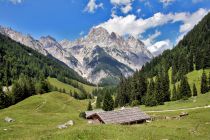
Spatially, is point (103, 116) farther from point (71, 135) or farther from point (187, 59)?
point (187, 59)

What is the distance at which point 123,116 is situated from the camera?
202ft

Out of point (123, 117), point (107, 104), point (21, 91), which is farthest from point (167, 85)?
point (21, 91)

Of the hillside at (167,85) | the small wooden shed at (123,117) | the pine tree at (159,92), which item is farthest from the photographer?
the hillside at (167,85)

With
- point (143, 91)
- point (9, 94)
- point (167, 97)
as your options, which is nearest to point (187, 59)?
point (143, 91)

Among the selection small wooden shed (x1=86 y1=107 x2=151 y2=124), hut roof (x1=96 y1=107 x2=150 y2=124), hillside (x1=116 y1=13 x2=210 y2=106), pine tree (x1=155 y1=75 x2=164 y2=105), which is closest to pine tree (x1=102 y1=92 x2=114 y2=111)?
hillside (x1=116 y1=13 x2=210 y2=106)

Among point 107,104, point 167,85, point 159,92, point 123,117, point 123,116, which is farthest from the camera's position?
point 167,85

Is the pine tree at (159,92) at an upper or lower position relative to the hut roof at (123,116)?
upper

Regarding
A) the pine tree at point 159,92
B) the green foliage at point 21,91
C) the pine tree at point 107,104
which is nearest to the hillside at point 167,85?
the pine tree at point 159,92

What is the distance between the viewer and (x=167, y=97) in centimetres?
12650

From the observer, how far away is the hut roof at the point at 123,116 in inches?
2367

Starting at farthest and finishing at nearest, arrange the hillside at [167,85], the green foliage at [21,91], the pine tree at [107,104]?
the green foliage at [21,91] → the hillside at [167,85] → the pine tree at [107,104]

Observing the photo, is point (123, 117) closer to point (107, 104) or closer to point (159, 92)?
point (159, 92)

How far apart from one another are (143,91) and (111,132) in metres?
110

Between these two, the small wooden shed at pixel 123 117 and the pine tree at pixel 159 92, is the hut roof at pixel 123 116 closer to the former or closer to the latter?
the small wooden shed at pixel 123 117
